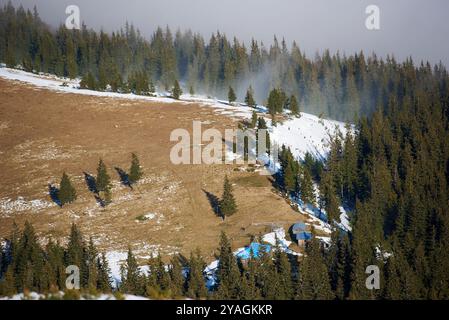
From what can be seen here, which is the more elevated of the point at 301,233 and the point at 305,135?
the point at 305,135

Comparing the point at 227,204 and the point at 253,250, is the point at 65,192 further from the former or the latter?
the point at 253,250

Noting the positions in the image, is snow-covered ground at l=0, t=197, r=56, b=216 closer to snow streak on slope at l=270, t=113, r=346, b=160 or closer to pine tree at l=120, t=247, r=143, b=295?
pine tree at l=120, t=247, r=143, b=295

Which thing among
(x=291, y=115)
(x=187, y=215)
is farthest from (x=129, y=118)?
(x=187, y=215)

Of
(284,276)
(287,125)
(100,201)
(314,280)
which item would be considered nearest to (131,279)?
(284,276)
